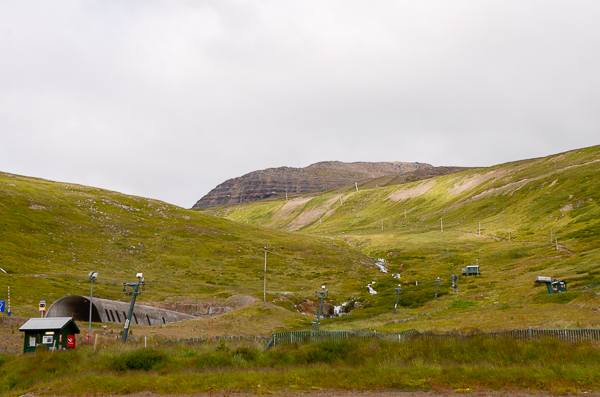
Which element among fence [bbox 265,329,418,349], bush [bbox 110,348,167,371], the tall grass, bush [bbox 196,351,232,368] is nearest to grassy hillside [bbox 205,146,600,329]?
the tall grass

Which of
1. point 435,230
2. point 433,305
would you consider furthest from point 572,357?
point 435,230

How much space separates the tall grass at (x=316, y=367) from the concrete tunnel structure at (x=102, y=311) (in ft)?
87.5

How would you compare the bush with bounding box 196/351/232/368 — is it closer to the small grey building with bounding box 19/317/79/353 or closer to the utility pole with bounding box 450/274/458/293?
the small grey building with bounding box 19/317/79/353

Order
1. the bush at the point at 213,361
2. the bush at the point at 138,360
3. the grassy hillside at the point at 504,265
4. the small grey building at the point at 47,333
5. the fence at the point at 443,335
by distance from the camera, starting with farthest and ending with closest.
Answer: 1. the grassy hillside at the point at 504,265
2. the small grey building at the point at 47,333
3. the bush at the point at 138,360
4. the bush at the point at 213,361
5. the fence at the point at 443,335

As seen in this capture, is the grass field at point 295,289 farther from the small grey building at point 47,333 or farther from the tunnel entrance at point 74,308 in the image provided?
the tunnel entrance at point 74,308

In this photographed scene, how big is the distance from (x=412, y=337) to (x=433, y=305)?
168 feet

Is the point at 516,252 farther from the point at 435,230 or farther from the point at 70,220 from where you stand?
the point at 70,220

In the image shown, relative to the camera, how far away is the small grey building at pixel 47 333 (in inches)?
1516

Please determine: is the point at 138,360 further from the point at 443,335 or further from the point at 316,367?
the point at 443,335

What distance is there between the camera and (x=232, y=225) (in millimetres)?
178500

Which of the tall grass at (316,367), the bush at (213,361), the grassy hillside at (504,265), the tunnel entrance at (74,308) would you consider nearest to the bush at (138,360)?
the tall grass at (316,367)

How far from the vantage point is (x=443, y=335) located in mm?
32406

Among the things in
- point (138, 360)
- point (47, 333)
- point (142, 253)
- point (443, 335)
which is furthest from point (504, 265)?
point (47, 333)

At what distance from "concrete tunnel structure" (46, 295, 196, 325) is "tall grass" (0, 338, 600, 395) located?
26.7m
